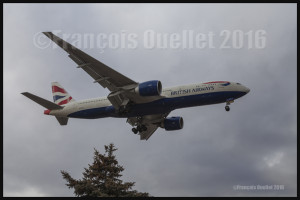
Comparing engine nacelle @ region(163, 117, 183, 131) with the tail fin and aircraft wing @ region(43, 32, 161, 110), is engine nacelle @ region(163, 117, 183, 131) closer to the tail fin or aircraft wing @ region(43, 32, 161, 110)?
Result: aircraft wing @ region(43, 32, 161, 110)

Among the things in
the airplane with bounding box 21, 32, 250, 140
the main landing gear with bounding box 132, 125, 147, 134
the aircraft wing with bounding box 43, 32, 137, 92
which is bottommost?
the main landing gear with bounding box 132, 125, 147, 134

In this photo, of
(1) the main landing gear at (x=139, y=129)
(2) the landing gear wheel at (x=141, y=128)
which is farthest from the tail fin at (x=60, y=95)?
(2) the landing gear wheel at (x=141, y=128)

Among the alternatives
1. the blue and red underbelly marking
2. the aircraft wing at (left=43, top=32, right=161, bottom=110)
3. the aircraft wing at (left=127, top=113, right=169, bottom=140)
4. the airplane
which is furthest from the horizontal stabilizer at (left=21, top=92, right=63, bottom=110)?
the aircraft wing at (left=127, top=113, right=169, bottom=140)

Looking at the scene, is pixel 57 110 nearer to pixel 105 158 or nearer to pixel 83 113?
pixel 83 113

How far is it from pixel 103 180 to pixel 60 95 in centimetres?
1805

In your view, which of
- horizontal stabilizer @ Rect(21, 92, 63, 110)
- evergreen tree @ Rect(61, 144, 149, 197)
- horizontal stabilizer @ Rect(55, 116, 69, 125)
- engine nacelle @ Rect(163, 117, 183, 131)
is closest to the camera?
evergreen tree @ Rect(61, 144, 149, 197)

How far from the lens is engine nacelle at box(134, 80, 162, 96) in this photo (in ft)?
139

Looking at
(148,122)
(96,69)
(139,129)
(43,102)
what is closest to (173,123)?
(148,122)

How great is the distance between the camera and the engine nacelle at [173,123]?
52.6 metres

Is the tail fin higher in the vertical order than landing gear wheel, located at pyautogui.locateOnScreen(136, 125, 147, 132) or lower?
higher

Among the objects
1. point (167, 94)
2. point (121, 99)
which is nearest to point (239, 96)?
point (167, 94)

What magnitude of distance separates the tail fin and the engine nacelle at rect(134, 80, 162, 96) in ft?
42.8

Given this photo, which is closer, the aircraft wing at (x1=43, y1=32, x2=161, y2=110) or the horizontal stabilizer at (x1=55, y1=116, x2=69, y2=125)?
the aircraft wing at (x1=43, y1=32, x2=161, y2=110)

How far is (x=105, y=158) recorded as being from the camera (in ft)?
132
